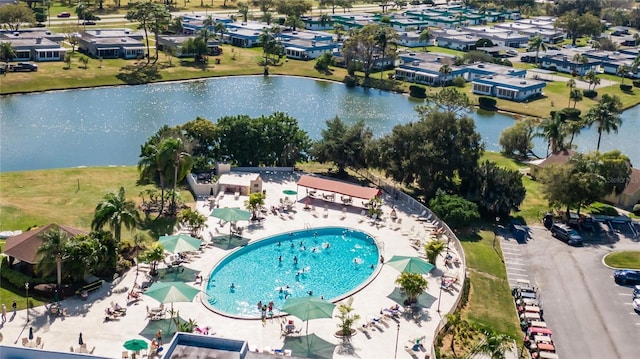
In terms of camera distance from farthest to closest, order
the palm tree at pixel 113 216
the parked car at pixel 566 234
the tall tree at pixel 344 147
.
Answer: the tall tree at pixel 344 147 < the parked car at pixel 566 234 < the palm tree at pixel 113 216

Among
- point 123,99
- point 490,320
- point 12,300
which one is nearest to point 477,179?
point 490,320

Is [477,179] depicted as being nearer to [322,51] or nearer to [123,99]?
[123,99]

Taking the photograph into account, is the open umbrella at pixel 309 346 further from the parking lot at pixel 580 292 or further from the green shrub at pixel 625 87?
the green shrub at pixel 625 87

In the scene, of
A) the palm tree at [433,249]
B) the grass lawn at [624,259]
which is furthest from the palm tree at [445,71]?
the palm tree at [433,249]

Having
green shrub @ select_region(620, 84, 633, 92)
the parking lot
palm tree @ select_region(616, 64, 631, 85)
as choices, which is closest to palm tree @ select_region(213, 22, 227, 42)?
green shrub @ select_region(620, 84, 633, 92)

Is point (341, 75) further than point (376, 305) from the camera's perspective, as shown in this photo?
Yes

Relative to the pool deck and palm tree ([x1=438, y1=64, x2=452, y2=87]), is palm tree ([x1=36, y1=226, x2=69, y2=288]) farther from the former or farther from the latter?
palm tree ([x1=438, y1=64, x2=452, y2=87])
